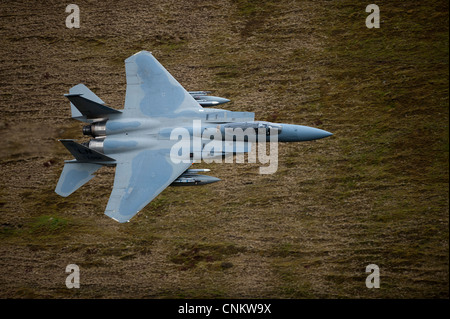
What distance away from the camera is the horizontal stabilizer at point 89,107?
2073 cm

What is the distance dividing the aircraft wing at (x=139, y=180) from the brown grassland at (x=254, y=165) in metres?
3.92

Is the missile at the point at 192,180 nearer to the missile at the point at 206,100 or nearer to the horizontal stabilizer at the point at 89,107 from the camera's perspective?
the missile at the point at 206,100

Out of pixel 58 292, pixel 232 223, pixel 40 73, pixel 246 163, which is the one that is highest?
pixel 40 73

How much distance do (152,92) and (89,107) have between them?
9.27ft

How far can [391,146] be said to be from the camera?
24766mm

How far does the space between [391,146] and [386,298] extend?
7.51m

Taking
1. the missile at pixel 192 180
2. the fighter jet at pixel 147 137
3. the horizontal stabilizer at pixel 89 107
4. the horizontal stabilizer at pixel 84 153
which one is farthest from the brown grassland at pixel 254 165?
the horizontal stabilizer at pixel 89 107

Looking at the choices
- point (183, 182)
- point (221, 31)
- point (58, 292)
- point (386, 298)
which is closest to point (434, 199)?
point (386, 298)

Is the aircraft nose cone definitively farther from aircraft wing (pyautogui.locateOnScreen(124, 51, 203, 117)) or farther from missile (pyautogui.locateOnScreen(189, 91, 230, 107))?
aircraft wing (pyautogui.locateOnScreen(124, 51, 203, 117))

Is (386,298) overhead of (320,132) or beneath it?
beneath

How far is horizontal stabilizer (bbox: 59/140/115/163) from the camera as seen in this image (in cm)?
2006

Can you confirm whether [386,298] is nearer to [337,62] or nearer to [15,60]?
[337,62]

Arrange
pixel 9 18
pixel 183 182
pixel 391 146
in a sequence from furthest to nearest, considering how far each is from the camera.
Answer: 1. pixel 9 18
2. pixel 391 146
3. pixel 183 182

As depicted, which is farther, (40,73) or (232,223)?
(40,73)
